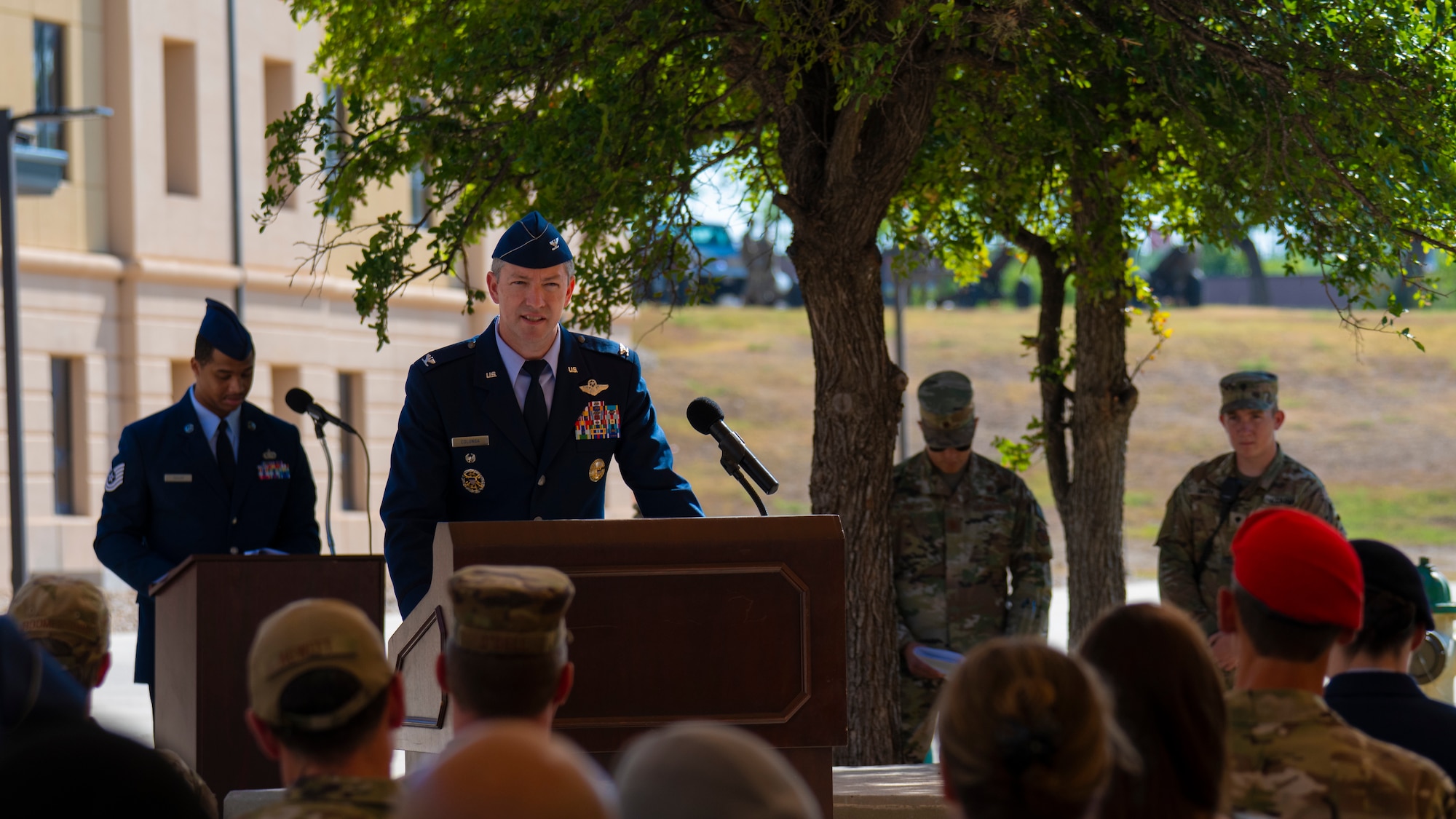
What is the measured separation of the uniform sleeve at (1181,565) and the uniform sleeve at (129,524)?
404 cm

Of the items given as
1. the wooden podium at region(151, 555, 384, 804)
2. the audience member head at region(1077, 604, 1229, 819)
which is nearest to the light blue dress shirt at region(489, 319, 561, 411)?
the wooden podium at region(151, 555, 384, 804)

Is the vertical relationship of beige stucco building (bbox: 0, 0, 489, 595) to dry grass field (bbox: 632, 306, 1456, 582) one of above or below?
above

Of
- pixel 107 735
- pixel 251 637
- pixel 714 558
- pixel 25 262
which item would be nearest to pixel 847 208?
pixel 251 637

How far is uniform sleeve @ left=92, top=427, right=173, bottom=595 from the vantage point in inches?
245

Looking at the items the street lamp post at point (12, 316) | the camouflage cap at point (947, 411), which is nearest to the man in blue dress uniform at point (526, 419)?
the camouflage cap at point (947, 411)

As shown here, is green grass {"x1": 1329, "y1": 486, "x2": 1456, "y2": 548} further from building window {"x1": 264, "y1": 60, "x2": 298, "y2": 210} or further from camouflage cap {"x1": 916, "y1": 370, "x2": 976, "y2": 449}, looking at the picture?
camouflage cap {"x1": 916, "y1": 370, "x2": 976, "y2": 449}

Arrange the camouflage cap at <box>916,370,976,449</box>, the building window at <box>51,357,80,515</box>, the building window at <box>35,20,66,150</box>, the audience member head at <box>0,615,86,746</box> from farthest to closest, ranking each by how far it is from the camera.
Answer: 1. the building window at <box>51,357,80,515</box>
2. the building window at <box>35,20,66,150</box>
3. the camouflage cap at <box>916,370,976,449</box>
4. the audience member head at <box>0,615,86,746</box>

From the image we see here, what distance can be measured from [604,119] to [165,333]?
57.5 feet

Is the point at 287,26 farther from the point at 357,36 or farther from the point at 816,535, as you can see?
the point at 816,535

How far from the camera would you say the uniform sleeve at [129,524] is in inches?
245

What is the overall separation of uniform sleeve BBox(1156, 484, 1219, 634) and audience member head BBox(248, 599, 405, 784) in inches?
202

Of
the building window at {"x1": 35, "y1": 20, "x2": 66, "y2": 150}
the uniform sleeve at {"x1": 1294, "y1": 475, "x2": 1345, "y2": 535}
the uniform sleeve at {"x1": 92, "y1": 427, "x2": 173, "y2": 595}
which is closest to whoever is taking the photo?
the uniform sleeve at {"x1": 92, "y1": 427, "x2": 173, "y2": 595}

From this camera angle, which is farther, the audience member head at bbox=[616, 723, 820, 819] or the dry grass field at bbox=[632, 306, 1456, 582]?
the dry grass field at bbox=[632, 306, 1456, 582]

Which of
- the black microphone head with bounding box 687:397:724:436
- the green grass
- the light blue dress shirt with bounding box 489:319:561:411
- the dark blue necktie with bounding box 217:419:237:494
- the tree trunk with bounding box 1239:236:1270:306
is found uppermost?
the tree trunk with bounding box 1239:236:1270:306
